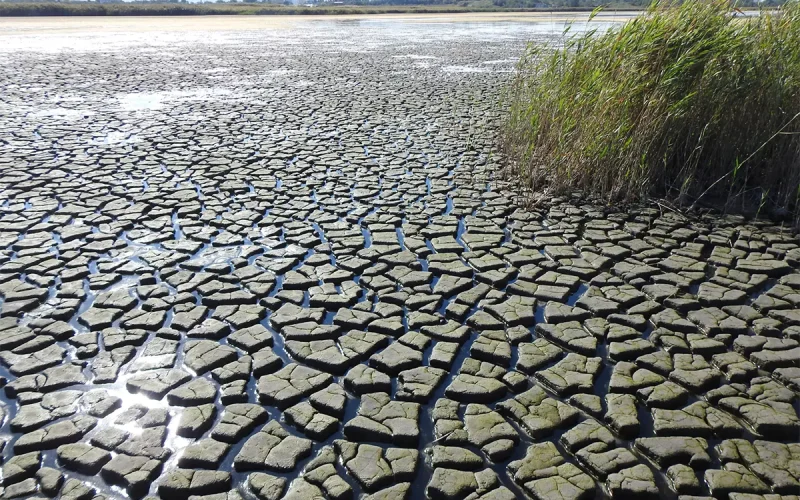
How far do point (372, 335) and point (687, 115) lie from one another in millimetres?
4018

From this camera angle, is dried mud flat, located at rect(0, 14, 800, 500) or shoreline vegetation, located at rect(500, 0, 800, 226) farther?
shoreline vegetation, located at rect(500, 0, 800, 226)

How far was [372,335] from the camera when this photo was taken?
3.63 meters

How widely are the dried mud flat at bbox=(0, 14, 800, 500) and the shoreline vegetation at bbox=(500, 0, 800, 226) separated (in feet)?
1.78

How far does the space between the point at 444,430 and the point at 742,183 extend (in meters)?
4.89

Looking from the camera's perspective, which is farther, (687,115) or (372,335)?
(687,115)

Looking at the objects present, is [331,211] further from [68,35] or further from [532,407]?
[68,35]

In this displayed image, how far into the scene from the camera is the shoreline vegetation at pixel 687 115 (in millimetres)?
5574

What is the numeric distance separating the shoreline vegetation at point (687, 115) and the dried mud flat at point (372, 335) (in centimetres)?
54

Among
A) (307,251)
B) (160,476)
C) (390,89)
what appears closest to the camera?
(160,476)

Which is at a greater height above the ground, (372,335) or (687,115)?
(687,115)

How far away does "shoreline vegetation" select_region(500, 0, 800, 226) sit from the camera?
5574 millimetres

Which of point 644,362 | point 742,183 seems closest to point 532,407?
point 644,362

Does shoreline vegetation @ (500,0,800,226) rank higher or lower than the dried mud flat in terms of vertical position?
higher

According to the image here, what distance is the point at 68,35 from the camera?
2492 centimetres
